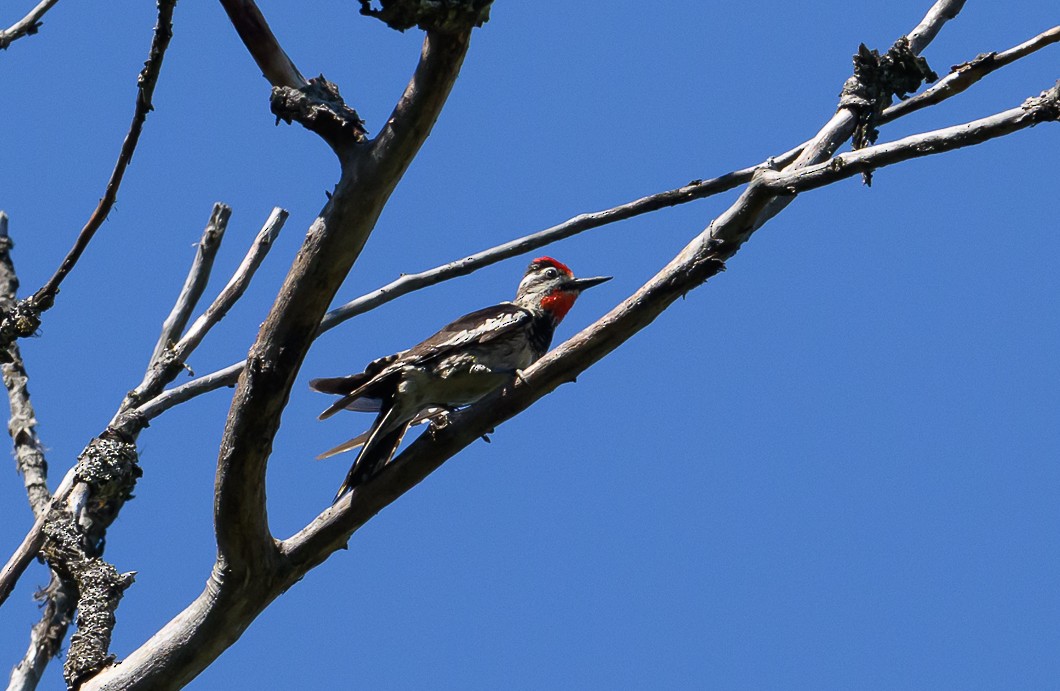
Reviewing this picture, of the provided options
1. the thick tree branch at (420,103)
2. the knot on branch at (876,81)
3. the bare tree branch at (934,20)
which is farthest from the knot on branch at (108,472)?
the bare tree branch at (934,20)

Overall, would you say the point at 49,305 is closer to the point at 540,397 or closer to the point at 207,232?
the point at 207,232

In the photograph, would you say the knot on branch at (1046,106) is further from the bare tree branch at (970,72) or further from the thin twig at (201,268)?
the thin twig at (201,268)

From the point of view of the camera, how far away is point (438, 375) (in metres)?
5.30

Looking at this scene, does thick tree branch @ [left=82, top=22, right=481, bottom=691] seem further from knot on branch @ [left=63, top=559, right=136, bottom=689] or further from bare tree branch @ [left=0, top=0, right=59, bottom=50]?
bare tree branch @ [left=0, top=0, right=59, bottom=50]

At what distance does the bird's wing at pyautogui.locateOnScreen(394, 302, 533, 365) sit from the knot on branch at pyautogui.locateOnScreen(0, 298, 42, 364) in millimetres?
1497

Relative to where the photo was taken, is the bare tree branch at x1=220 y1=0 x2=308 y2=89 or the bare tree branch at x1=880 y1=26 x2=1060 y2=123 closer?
the bare tree branch at x1=220 y1=0 x2=308 y2=89

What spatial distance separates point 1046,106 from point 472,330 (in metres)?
2.91

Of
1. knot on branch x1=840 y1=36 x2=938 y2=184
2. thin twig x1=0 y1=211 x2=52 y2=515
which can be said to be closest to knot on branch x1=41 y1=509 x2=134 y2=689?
thin twig x1=0 y1=211 x2=52 y2=515

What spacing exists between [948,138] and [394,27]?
152cm

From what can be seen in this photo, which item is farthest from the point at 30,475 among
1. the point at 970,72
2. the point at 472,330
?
the point at 970,72

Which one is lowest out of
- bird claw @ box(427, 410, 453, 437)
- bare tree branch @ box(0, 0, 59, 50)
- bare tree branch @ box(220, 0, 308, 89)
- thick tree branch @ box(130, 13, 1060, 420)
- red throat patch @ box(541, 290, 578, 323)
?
bird claw @ box(427, 410, 453, 437)

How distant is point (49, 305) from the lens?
4469mm

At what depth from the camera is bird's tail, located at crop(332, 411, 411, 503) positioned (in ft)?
14.0

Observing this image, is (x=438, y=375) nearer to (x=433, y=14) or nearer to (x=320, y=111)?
(x=320, y=111)
